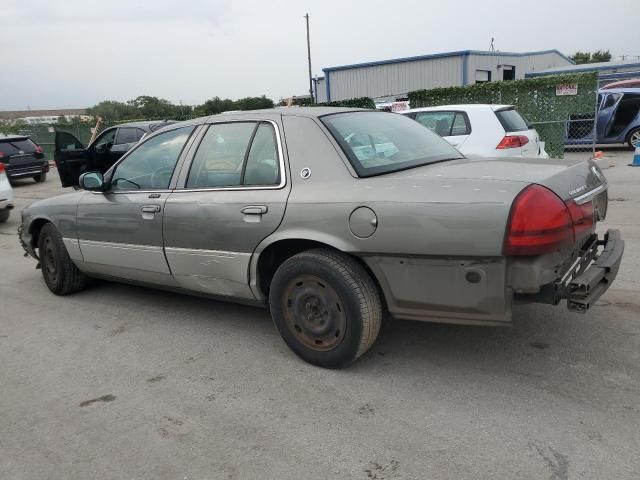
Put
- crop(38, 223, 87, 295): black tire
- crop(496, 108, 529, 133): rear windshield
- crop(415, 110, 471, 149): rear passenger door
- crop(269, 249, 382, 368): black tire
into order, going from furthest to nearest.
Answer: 1. crop(415, 110, 471, 149): rear passenger door
2. crop(496, 108, 529, 133): rear windshield
3. crop(38, 223, 87, 295): black tire
4. crop(269, 249, 382, 368): black tire

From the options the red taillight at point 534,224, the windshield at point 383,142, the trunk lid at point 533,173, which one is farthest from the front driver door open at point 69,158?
the red taillight at point 534,224

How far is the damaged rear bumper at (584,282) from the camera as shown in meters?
2.80

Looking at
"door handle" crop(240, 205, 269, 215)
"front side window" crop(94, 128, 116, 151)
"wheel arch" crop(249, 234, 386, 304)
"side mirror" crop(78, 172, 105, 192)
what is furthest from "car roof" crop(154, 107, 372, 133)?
"front side window" crop(94, 128, 116, 151)

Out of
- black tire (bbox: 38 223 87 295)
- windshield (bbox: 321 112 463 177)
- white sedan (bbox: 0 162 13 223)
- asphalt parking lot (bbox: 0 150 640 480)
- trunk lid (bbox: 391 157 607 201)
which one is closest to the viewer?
asphalt parking lot (bbox: 0 150 640 480)

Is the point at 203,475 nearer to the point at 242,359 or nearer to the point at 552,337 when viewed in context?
the point at 242,359

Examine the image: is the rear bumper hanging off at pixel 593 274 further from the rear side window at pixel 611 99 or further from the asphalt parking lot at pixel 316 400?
the rear side window at pixel 611 99

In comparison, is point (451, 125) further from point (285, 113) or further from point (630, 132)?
point (630, 132)

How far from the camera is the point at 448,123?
8625mm

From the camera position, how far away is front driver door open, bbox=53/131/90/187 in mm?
8828

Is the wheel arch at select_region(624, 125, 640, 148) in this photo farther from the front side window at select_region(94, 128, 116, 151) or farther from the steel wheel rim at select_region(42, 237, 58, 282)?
the steel wheel rim at select_region(42, 237, 58, 282)

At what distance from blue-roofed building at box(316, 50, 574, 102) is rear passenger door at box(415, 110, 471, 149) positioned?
1945 cm

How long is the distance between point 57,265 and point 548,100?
11623 millimetres

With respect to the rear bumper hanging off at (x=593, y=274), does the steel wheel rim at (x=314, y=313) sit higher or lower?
lower

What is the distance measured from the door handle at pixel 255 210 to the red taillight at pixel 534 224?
1503 millimetres
